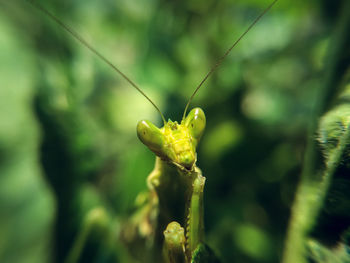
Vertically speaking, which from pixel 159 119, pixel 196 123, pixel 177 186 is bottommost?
pixel 177 186

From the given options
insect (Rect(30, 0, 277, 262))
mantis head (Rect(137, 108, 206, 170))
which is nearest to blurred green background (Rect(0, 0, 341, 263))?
insect (Rect(30, 0, 277, 262))

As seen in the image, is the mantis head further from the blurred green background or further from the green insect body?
the blurred green background

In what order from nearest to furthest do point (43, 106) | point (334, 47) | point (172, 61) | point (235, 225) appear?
point (334, 47) < point (43, 106) < point (235, 225) < point (172, 61)

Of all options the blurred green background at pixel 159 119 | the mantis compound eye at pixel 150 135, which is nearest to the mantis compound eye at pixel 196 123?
the mantis compound eye at pixel 150 135

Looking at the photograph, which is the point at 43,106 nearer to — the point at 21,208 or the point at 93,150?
the point at 93,150

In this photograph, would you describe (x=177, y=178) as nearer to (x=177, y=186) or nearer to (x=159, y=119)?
(x=177, y=186)

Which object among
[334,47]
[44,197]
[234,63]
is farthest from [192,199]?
[234,63]

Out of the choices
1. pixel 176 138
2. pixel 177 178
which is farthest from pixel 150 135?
pixel 177 178
